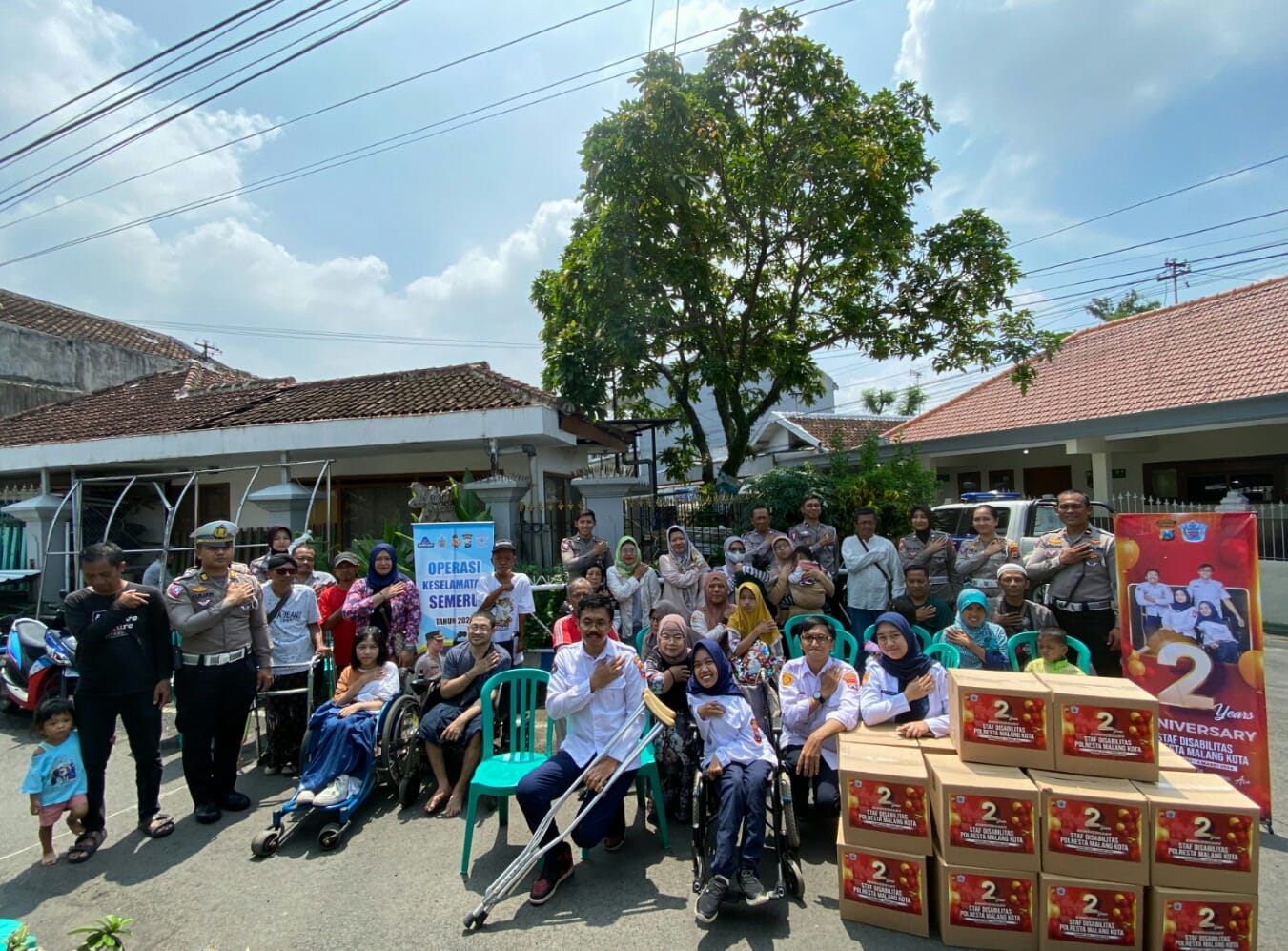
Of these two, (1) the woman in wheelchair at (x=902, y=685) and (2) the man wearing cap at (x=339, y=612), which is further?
(2) the man wearing cap at (x=339, y=612)

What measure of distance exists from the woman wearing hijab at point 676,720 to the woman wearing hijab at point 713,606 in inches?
29.2

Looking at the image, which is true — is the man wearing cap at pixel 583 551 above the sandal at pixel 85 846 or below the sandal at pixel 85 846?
above

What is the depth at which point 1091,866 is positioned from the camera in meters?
2.63

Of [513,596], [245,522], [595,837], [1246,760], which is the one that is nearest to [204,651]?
[513,596]

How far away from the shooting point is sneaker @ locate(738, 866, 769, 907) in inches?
116

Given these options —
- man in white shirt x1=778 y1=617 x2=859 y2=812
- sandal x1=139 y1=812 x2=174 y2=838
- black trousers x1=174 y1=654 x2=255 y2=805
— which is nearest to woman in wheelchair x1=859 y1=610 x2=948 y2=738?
man in white shirt x1=778 y1=617 x2=859 y2=812

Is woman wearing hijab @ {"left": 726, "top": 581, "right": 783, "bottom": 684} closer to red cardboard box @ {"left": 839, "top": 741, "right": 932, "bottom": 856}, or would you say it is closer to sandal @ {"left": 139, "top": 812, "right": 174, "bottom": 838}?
red cardboard box @ {"left": 839, "top": 741, "right": 932, "bottom": 856}

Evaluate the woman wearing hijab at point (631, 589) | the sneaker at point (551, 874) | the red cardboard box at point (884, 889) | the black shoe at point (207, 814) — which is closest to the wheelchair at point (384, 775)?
the black shoe at point (207, 814)

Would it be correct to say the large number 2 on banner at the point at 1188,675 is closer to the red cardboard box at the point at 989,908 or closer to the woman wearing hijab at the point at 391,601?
the red cardboard box at the point at 989,908

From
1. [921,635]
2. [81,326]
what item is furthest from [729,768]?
[81,326]

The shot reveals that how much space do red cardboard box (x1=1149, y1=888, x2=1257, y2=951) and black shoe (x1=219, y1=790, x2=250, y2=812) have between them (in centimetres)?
475

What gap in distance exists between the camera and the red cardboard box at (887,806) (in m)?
2.86

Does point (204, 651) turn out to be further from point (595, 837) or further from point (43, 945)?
point (595, 837)

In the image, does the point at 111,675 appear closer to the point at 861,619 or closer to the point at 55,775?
the point at 55,775
